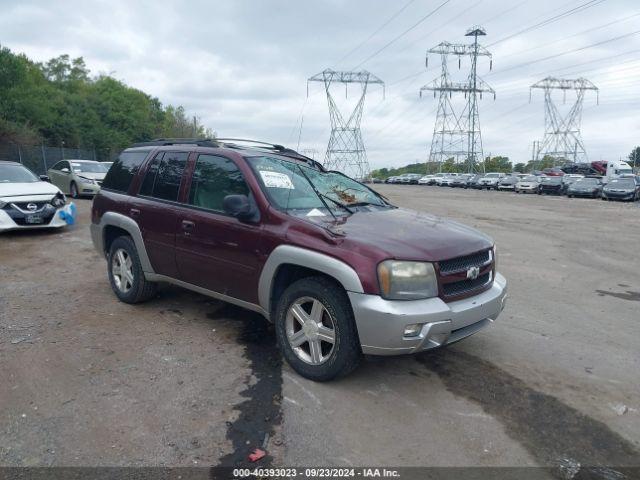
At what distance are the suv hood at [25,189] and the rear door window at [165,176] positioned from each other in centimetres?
600

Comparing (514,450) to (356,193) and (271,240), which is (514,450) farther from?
(356,193)

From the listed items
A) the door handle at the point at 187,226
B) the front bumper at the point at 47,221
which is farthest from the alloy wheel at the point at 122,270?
the front bumper at the point at 47,221

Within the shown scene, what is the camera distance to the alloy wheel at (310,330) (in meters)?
3.81

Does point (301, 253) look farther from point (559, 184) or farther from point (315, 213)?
point (559, 184)

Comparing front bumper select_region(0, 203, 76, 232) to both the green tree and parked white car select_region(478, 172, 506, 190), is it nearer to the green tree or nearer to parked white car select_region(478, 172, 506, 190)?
parked white car select_region(478, 172, 506, 190)

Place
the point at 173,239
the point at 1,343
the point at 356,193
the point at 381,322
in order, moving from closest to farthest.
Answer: the point at 381,322, the point at 1,343, the point at 173,239, the point at 356,193

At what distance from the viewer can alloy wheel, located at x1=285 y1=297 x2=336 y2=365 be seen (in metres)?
3.81

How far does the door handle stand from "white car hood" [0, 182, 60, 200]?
685 centimetres

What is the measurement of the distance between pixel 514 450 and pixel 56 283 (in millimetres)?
5927

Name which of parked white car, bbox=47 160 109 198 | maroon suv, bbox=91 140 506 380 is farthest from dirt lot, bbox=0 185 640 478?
parked white car, bbox=47 160 109 198

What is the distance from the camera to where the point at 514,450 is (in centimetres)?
310

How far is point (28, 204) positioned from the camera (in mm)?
9977

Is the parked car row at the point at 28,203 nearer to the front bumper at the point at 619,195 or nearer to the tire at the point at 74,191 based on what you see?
the tire at the point at 74,191

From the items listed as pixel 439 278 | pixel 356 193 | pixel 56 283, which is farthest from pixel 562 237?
pixel 56 283
